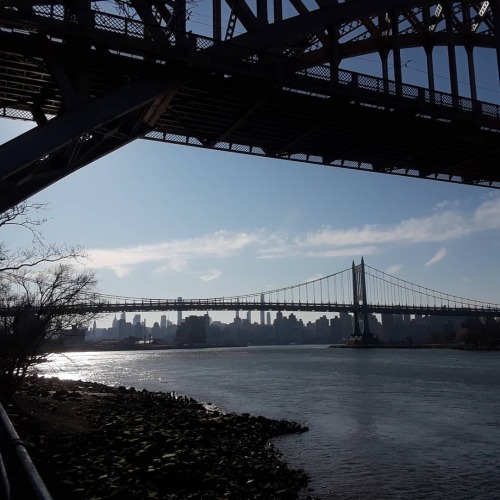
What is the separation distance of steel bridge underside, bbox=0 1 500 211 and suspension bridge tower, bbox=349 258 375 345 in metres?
123

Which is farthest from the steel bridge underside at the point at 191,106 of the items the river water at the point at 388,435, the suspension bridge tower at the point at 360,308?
the suspension bridge tower at the point at 360,308

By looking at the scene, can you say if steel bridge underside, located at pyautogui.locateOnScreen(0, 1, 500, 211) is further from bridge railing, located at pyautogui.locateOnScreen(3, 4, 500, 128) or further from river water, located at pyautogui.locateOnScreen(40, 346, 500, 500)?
river water, located at pyautogui.locateOnScreen(40, 346, 500, 500)

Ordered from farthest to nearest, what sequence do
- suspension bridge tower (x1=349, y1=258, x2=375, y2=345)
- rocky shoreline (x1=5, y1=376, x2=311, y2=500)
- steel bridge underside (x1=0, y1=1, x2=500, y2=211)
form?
suspension bridge tower (x1=349, y1=258, x2=375, y2=345), steel bridge underside (x1=0, y1=1, x2=500, y2=211), rocky shoreline (x1=5, y1=376, x2=311, y2=500)

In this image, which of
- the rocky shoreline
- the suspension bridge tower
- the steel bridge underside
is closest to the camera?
the rocky shoreline

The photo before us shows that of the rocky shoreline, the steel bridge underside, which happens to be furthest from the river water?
the steel bridge underside

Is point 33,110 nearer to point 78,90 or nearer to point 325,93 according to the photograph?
point 78,90

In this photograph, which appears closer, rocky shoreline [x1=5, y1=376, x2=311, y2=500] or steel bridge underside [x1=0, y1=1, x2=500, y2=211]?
rocky shoreline [x1=5, y1=376, x2=311, y2=500]

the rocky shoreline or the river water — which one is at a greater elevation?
the rocky shoreline

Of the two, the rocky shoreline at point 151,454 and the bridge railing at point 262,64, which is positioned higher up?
the bridge railing at point 262,64

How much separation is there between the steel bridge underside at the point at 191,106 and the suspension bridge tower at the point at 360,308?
123 m

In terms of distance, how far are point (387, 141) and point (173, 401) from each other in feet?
60.8

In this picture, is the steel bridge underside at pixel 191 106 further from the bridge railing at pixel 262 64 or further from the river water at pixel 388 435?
the river water at pixel 388 435

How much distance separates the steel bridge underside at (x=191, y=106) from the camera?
13.8 meters

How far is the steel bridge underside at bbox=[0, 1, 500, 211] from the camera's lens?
13.8m
